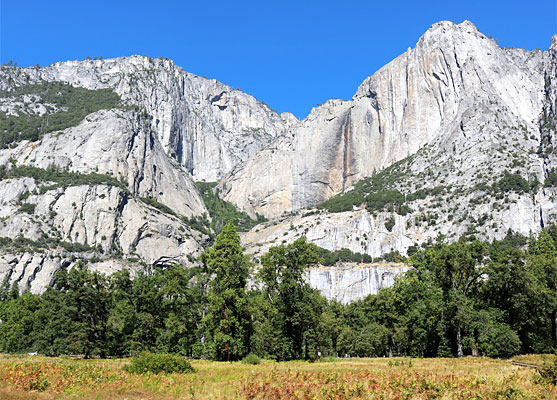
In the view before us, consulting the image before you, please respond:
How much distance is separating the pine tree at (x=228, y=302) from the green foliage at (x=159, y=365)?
40.6 feet

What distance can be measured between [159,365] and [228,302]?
589 inches

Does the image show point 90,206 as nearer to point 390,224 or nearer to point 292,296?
point 390,224

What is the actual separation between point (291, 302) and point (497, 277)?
69.8ft

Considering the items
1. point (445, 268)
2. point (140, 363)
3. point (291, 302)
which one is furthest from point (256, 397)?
point (445, 268)

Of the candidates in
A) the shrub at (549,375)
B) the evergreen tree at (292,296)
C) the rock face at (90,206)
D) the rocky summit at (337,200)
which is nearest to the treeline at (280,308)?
the evergreen tree at (292,296)

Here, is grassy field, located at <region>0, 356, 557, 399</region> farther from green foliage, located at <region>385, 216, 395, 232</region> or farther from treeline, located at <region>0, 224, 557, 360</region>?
green foliage, located at <region>385, 216, 395, 232</region>

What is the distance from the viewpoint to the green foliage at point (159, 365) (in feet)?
79.3

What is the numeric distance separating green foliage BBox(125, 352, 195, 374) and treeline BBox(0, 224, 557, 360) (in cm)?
1247

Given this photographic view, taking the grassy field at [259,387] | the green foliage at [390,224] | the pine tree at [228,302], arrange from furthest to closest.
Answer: the green foliage at [390,224] → the pine tree at [228,302] → the grassy field at [259,387]

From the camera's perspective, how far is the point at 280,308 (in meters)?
41.4

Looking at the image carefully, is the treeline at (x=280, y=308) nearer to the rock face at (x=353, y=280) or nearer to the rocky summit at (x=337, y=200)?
the rocky summit at (x=337, y=200)

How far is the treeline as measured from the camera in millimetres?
40219

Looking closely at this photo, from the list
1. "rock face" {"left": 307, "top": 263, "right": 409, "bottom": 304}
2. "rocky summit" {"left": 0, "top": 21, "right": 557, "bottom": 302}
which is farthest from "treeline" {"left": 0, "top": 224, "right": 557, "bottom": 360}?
"rock face" {"left": 307, "top": 263, "right": 409, "bottom": 304}

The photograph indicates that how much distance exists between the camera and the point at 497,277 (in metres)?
46.2
